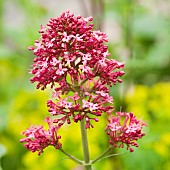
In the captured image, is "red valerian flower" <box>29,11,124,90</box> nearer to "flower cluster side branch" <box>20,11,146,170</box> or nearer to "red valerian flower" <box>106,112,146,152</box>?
"flower cluster side branch" <box>20,11,146,170</box>

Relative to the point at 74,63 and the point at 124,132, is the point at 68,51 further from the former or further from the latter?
the point at 124,132

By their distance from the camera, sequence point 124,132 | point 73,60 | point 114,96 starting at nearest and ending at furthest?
point 73,60, point 124,132, point 114,96

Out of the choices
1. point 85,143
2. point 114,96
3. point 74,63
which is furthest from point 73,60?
point 114,96

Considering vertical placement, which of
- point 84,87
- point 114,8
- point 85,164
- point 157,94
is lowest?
point 85,164

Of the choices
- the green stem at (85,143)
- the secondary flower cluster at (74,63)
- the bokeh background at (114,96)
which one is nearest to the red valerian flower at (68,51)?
the secondary flower cluster at (74,63)

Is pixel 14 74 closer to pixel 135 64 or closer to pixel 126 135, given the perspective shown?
pixel 135 64

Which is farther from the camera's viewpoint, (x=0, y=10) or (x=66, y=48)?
(x=0, y=10)

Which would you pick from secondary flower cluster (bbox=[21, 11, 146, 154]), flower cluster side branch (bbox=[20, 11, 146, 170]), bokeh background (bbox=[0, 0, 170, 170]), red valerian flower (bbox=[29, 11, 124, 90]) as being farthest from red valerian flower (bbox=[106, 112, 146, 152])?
bokeh background (bbox=[0, 0, 170, 170])

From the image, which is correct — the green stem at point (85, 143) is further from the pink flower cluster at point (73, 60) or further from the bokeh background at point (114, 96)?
the bokeh background at point (114, 96)

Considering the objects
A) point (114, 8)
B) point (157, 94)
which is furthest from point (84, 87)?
point (114, 8)
